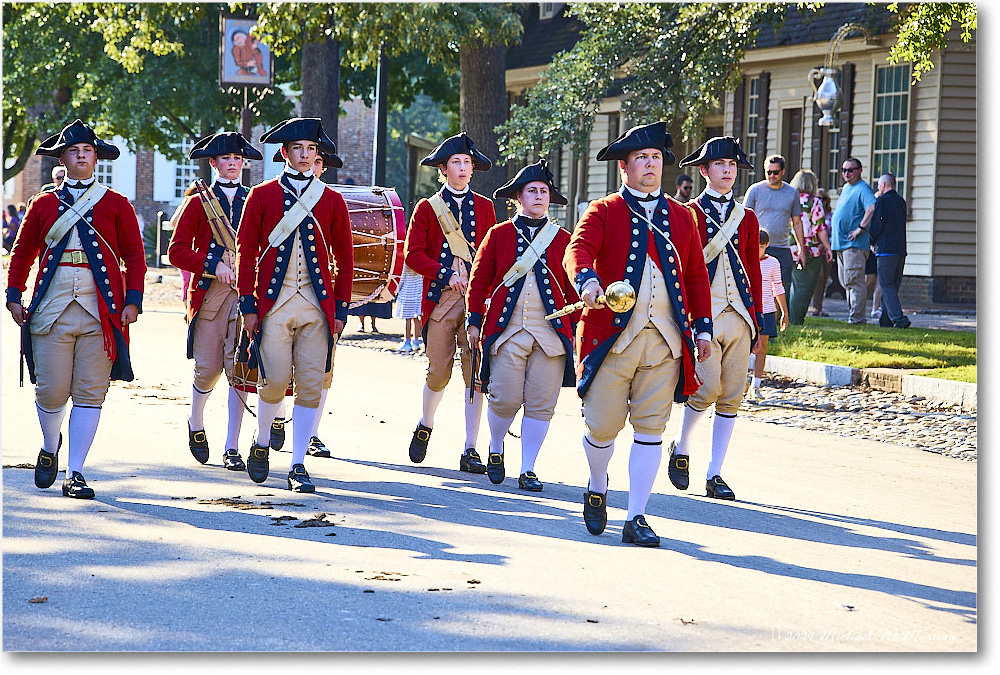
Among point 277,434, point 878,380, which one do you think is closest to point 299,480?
point 277,434

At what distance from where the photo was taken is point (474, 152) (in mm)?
9070

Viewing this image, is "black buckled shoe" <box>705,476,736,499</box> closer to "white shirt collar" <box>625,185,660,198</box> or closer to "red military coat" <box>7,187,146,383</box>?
"white shirt collar" <box>625,185,660,198</box>

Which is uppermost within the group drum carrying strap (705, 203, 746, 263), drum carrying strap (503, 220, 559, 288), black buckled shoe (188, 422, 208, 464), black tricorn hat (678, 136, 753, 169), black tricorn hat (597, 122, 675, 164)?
black tricorn hat (678, 136, 753, 169)

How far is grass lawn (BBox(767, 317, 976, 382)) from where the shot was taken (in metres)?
13.4

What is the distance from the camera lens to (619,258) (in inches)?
264

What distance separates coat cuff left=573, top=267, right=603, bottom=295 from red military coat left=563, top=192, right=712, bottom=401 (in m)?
0.10

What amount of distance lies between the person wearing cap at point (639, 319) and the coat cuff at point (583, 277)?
111 mm

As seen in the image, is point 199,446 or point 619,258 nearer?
point 619,258

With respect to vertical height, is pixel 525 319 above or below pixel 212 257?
below

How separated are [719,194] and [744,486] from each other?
5.86ft

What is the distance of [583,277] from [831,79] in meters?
13.8

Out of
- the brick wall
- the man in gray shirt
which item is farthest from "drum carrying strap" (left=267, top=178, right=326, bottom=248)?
the brick wall

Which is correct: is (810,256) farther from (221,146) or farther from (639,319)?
(639,319)

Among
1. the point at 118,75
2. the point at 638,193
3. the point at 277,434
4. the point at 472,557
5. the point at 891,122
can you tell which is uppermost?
the point at 118,75
